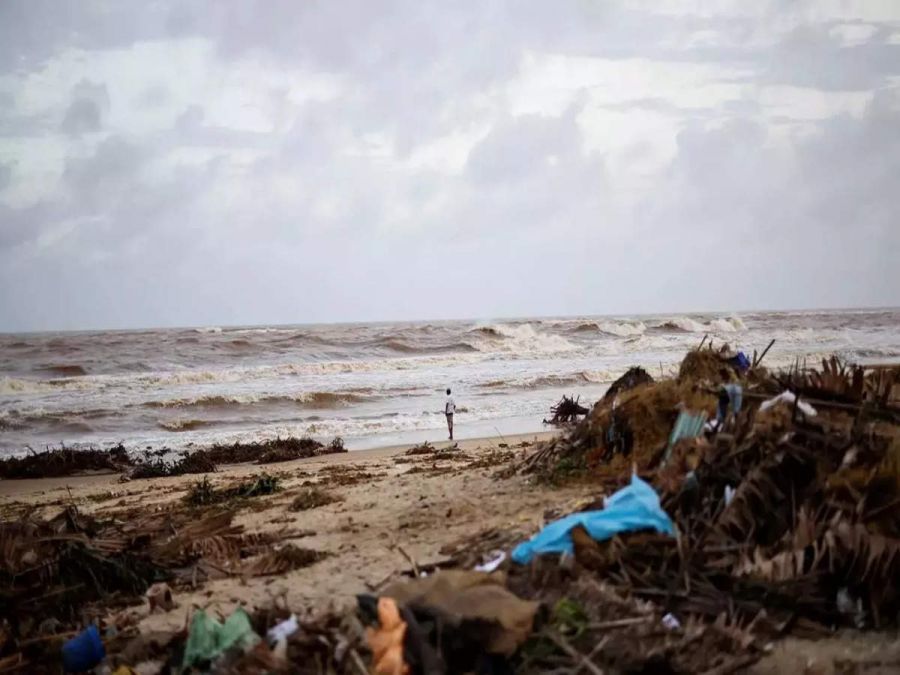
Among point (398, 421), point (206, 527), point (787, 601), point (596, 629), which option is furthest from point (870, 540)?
point (398, 421)

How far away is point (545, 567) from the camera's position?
384 cm

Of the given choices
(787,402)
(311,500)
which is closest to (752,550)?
(787,402)

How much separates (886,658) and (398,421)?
1388cm

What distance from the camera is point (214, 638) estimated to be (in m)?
3.61

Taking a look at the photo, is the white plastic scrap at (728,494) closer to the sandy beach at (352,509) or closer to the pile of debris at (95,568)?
the sandy beach at (352,509)

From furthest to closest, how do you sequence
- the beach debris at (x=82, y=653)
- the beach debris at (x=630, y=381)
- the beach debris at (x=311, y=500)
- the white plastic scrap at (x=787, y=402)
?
the beach debris at (x=630, y=381)
the beach debris at (x=311, y=500)
the white plastic scrap at (x=787, y=402)
the beach debris at (x=82, y=653)

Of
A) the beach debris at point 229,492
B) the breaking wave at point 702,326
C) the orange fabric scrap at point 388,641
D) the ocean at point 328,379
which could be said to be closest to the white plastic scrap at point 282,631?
the orange fabric scrap at point 388,641

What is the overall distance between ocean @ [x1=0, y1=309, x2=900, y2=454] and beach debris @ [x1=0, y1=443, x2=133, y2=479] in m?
1.52

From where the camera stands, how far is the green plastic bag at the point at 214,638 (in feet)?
11.5

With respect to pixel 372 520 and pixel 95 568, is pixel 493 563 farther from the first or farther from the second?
pixel 95 568

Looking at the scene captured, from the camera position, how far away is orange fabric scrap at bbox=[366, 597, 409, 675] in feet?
9.35

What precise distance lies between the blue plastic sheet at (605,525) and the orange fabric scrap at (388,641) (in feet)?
3.86

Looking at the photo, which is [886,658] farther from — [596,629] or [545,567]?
A: [545,567]

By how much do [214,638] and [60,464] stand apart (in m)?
10.8
